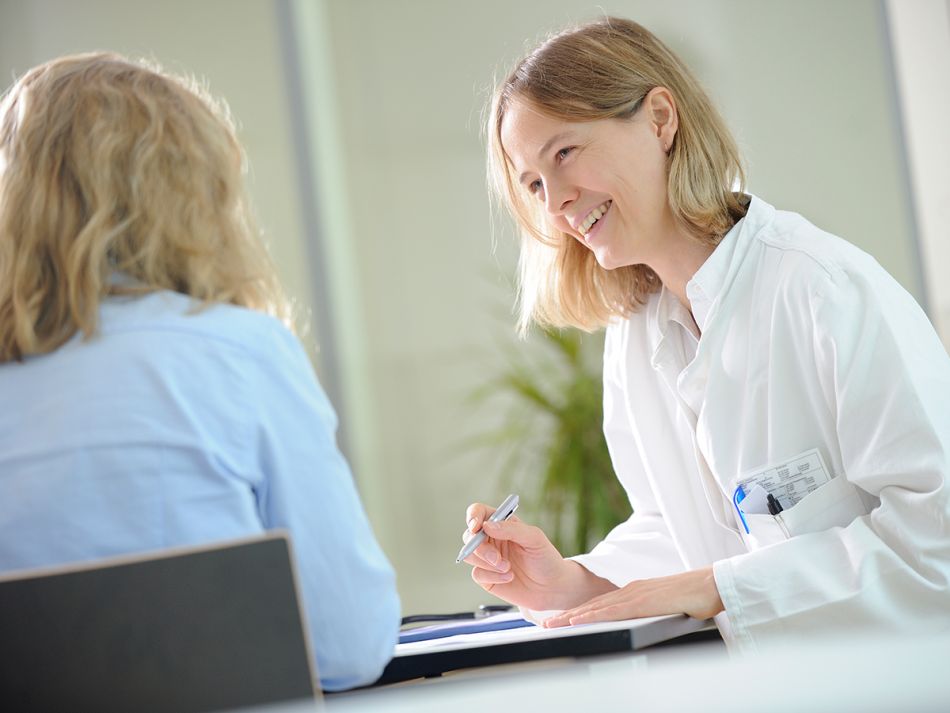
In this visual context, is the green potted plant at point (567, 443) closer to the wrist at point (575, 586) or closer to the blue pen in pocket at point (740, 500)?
the wrist at point (575, 586)

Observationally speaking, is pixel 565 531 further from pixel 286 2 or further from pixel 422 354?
pixel 286 2

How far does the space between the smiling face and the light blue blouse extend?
961 mm

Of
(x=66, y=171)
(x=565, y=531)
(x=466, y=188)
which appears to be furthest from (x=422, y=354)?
(x=66, y=171)

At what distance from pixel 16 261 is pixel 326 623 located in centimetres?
52

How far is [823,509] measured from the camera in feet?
5.83

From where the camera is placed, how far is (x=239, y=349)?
4.00 feet

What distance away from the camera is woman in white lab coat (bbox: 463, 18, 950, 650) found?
1657mm

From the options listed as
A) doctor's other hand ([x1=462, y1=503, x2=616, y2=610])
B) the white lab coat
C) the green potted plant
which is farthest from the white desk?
the green potted plant

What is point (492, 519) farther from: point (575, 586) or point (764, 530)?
point (764, 530)

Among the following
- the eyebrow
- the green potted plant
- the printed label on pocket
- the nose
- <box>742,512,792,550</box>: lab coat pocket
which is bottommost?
the green potted plant

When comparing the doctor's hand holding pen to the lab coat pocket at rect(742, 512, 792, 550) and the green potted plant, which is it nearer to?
the lab coat pocket at rect(742, 512, 792, 550)

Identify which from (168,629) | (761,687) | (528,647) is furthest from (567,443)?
(761,687)

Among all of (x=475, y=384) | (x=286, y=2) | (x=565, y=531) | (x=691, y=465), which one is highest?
(x=286, y=2)

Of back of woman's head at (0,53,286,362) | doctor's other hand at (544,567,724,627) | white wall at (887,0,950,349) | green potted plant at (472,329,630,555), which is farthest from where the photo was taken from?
green potted plant at (472,329,630,555)
